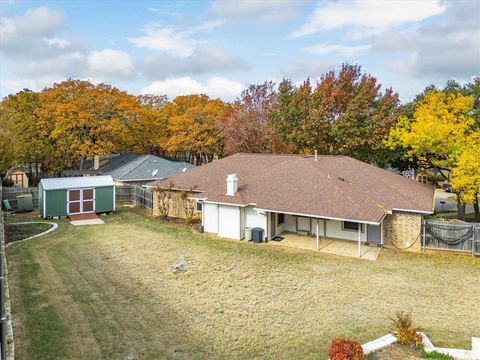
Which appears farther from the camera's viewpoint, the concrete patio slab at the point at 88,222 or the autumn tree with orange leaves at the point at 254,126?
the autumn tree with orange leaves at the point at 254,126

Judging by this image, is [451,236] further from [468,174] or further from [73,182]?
[73,182]

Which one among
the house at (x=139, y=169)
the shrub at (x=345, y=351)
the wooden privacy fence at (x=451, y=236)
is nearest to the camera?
the shrub at (x=345, y=351)

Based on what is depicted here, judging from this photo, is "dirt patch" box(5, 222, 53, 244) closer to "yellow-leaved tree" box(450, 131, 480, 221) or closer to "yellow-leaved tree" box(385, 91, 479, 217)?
"yellow-leaved tree" box(385, 91, 479, 217)

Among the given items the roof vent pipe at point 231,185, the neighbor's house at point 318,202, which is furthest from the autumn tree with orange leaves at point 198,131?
the roof vent pipe at point 231,185

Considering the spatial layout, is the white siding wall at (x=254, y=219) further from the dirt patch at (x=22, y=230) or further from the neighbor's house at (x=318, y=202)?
the dirt patch at (x=22, y=230)

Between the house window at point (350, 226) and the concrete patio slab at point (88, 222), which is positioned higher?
the house window at point (350, 226)
